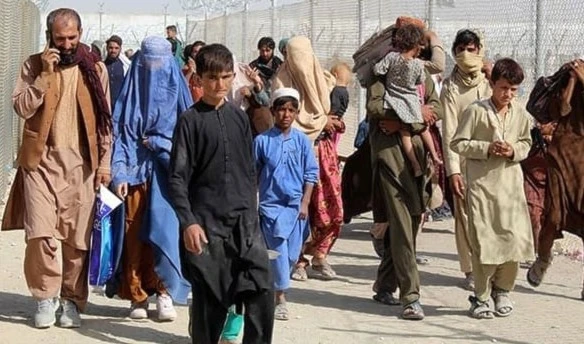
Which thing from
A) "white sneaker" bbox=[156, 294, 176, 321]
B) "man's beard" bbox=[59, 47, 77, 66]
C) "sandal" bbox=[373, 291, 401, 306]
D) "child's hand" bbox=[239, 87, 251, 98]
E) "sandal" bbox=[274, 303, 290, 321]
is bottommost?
"sandal" bbox=[373, 291, 401, 306]

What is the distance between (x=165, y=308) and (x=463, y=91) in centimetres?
260

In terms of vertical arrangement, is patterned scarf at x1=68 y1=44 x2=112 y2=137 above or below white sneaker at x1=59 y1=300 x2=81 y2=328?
above

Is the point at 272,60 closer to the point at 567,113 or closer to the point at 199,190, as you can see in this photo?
the point at 567,113

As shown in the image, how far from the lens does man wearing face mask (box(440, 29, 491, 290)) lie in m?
8.27

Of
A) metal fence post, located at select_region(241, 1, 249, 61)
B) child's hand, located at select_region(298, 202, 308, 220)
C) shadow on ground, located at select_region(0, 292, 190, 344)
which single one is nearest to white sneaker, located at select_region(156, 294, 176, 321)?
shadow on ground, located at select_region(0, 292, 190, 344)

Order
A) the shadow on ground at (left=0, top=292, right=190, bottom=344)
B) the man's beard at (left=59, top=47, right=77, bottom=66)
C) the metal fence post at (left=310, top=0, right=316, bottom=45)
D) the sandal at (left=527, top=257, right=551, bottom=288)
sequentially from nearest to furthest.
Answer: the shadow on ground at (left=0, top=292, right=190, bottom=344), the man's beard at (left=59, top=47, right=77, bottom=66), the sandal at (left=527, top=257, right=551, bottom=288), the metal fence post at (left=310, top=0, right=316, bottom=45)

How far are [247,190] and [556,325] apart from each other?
2.71 metres

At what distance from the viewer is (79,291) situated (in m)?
7.33

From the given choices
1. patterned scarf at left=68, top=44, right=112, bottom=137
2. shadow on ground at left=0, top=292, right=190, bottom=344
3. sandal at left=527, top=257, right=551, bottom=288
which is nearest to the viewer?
shadow on ground at left=0, top=292, right=190, bottom=344

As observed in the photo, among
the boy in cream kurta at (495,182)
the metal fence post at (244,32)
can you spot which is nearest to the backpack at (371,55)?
the boy in cream kurta at (495,182)

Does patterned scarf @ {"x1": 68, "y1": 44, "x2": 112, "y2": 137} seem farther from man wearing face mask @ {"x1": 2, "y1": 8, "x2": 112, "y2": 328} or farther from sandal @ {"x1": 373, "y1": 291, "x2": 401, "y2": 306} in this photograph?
sandal @ {"x1": 373, "y1": 291, "x2": 401, "y2": 306}

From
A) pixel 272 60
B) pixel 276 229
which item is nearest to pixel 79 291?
pixel 276 229

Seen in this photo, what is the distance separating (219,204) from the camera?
5.85 m

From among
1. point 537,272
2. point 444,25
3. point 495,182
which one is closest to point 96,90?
point 495,182
